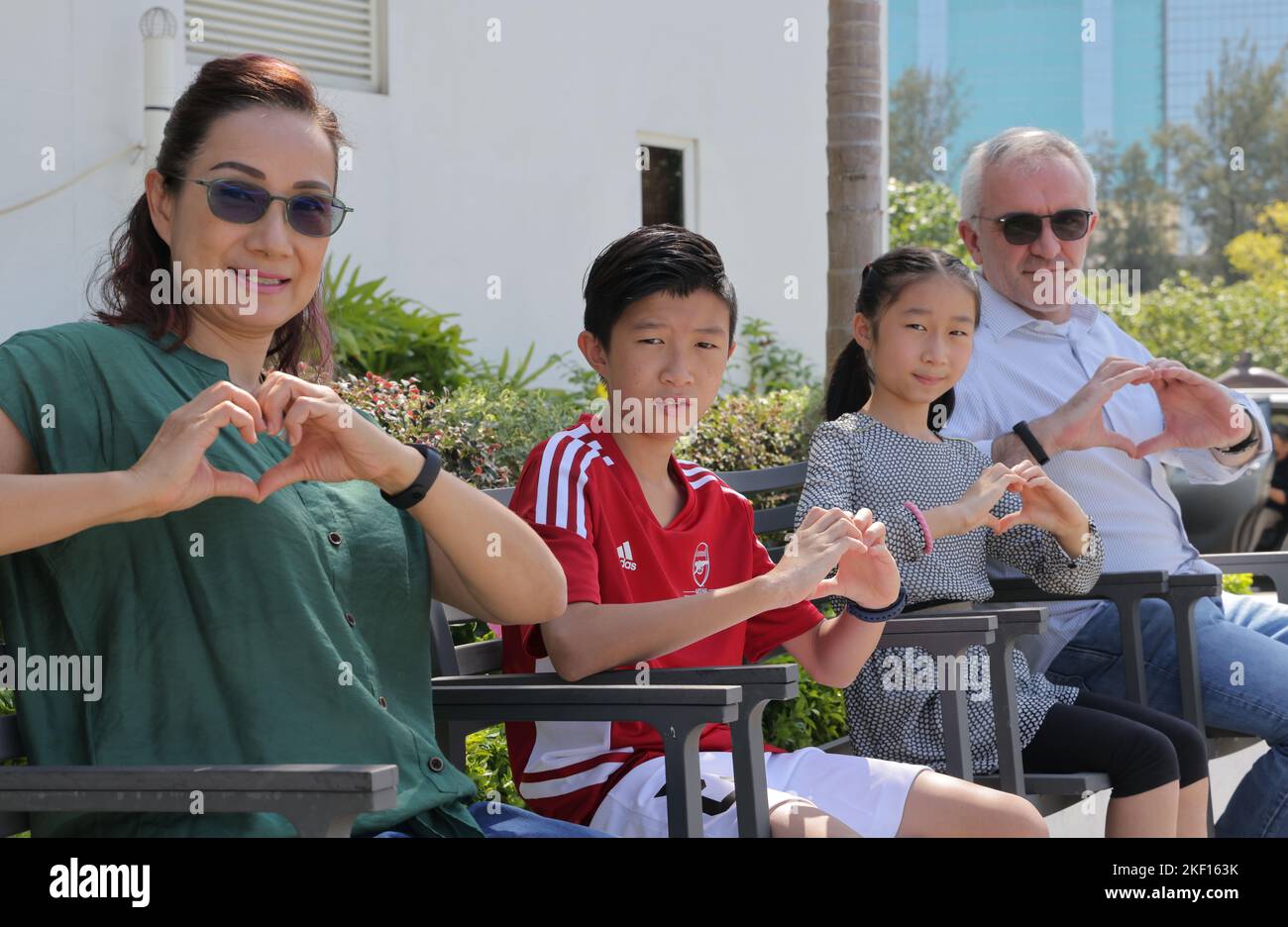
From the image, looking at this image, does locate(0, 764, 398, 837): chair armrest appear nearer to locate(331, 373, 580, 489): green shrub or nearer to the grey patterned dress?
the grey patterned dress

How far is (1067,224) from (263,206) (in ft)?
7.86

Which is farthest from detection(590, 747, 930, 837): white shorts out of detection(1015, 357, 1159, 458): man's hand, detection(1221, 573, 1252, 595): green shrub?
detection(1221, 573, 1252, 595): green shrub

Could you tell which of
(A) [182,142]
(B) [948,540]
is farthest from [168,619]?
(B) [948,540]

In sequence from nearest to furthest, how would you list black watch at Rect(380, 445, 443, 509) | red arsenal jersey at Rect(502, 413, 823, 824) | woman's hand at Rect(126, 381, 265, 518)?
woman's hand at Rect(126, 381, 265, 518)
black watch at Rect(380, 445, 443, 509)
red arsenal jersey at Rect(502, 413, 823, 824)

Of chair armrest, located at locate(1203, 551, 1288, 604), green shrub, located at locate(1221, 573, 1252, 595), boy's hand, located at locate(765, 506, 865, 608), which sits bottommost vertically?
green shrub, located at locate(1221, 573, 1252, 595)

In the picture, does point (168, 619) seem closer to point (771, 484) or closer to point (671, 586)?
point (671, 586)

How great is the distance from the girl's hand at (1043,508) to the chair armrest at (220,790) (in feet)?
6.33

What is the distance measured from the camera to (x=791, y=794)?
8.82ft

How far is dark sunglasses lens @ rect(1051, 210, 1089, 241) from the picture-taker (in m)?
4.07

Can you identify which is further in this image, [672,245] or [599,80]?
[599,80]
